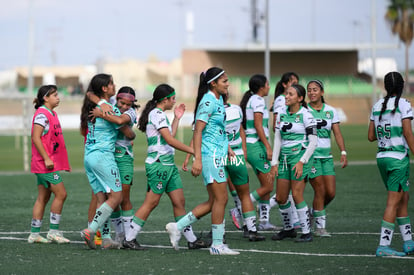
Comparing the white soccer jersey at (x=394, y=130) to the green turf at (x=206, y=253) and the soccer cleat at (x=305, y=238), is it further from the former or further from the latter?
the soccer cleat at (x=305, y=238)

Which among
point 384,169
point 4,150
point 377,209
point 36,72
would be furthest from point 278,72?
point 384,169

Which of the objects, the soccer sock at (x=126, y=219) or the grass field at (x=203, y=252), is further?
the soccer sock at (x=126, y=219)

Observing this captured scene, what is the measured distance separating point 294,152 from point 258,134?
1.05 metres

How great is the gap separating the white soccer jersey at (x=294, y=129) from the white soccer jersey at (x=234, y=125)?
540 millimetres

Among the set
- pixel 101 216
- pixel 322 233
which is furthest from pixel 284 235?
pixel 101 216

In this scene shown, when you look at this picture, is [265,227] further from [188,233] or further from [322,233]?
[188,233]

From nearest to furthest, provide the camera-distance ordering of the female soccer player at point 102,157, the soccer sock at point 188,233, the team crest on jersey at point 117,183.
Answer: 1. the female soccer player at point 102,157
2. the team crest on jersey at point 117,183
3. the soccer sock at point 188,233

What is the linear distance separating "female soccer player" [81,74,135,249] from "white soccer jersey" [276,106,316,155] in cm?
208

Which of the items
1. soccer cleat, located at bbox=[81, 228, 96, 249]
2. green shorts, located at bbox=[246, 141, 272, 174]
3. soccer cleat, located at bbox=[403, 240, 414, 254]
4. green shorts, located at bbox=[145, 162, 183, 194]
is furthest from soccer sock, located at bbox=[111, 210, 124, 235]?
soccer cleat, located at bbox=[403, 240, 414, 254]

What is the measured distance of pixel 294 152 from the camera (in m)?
10.5

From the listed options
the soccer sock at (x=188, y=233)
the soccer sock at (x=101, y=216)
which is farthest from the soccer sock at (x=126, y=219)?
the soccer sock at (x=188, y=233)

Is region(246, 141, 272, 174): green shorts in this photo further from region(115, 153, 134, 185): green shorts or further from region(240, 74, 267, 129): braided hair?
region(115, 153, 134, 185): green shorts

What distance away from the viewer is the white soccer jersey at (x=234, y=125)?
35.0ft

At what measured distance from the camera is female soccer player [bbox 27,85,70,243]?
10.4 metres
